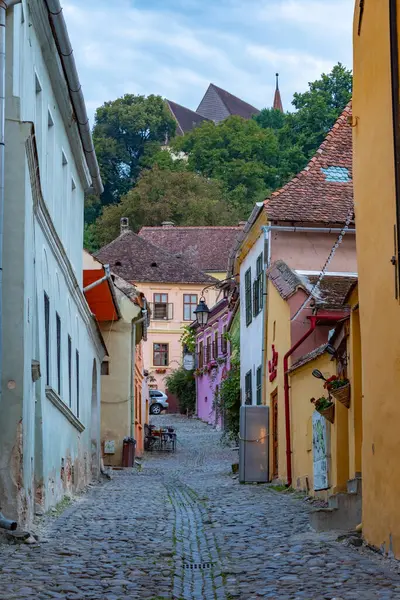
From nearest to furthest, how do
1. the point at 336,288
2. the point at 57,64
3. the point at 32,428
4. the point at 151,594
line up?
the point at 151,594
the point at 32,428
the point at 57,64
the point at 336,288

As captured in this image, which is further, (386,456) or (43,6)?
(43,6)

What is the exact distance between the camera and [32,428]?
43.8 ft

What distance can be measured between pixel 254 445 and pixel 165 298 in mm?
42690

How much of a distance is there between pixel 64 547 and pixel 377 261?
4334mm

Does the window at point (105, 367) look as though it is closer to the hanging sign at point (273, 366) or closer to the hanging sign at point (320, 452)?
the hanging sign at point (273, 366)

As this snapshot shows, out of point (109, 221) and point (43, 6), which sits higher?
point (109, 221)

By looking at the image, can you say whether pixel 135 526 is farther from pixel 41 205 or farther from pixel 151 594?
pixel 151 594

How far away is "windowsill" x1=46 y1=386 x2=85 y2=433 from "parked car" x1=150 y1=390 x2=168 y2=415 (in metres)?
37.0

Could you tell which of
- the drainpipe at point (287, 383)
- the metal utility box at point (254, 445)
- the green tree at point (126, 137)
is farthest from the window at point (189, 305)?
the drainpipe at point (287, 383)

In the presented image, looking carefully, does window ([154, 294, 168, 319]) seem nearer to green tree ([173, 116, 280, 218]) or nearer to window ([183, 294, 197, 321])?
window ([183, 294, 197, 321])

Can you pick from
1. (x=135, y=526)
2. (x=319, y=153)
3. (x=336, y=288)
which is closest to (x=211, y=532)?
(x=135, y=526)

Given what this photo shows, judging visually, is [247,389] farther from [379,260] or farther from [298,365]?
[379,260]

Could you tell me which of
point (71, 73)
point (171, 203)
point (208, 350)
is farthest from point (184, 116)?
point (71, 73)

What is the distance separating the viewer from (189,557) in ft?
36.9
